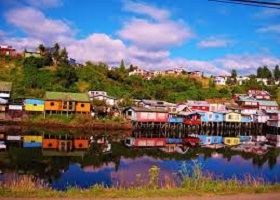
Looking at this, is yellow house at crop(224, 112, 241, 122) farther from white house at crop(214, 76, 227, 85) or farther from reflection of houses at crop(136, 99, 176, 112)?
white house at crop(214, 76, 227, 85)

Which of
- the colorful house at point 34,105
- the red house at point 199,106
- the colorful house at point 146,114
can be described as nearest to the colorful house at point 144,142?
the colorful house at point 146,114

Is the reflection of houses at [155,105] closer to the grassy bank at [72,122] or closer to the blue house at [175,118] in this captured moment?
the blue house at [175,118]

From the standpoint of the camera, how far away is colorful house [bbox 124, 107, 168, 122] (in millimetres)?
51875

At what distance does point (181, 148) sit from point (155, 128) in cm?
1771

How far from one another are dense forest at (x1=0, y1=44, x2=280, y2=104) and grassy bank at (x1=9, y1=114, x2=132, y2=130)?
8057mm

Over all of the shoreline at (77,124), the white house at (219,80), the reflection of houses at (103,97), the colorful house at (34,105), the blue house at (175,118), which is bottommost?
the shoreline at (77,124)

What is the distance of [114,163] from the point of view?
26.4 m

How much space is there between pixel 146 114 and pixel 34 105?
1580 cm

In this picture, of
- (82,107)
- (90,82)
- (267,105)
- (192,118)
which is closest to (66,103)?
(82,107)

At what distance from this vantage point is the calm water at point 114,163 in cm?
2019

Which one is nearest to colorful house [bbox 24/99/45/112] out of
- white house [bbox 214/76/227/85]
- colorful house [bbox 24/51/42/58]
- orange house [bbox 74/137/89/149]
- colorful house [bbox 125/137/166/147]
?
orange house [bbox 74/137/89/149]

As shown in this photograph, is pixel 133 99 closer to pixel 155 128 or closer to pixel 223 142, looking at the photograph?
pixel 155 128

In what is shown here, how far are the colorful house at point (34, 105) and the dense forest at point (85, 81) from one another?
5719 millimetres

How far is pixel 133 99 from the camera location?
62.0 metres
